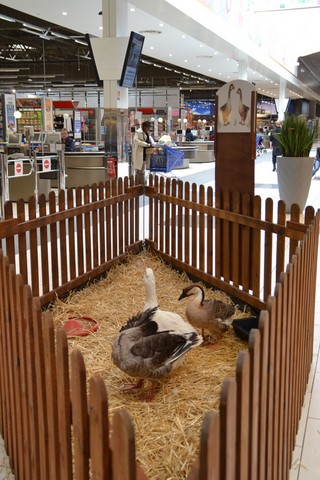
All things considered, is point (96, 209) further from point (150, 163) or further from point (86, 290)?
point (150, 163)

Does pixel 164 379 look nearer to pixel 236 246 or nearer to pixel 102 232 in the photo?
pixel 236 246

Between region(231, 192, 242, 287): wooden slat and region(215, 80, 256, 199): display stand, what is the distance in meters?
0.18

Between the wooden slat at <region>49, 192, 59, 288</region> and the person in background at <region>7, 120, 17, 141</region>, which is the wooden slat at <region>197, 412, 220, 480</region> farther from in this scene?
the person in background at <region>7, 120, 17, 141</region>

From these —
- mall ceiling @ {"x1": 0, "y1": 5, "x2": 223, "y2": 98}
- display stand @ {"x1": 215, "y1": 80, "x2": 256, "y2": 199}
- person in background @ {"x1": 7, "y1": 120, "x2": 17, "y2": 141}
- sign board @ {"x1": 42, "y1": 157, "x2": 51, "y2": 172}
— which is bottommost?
sign board @ {"x1": 42, "y1": 157, "x2": 51, "y2": 172}

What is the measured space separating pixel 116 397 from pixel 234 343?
115 cm

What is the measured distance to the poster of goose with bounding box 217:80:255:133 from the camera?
481cm

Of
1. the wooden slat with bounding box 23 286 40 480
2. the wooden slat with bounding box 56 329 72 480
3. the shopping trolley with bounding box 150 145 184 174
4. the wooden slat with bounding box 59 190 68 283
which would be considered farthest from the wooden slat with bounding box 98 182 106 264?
the shopping trolley with bounding box 150 145 184 174

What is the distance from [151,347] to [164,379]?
1.11 feet

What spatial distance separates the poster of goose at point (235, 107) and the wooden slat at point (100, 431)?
3790mm

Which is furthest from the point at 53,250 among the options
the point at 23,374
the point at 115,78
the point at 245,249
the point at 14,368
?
the point at 115,78

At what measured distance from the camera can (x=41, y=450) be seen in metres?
1.98

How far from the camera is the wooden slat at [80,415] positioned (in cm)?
150

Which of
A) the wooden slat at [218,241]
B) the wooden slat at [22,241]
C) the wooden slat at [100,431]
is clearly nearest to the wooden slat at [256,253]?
the wooden slat at [218,241]

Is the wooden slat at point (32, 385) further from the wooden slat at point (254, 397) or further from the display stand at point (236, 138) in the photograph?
the display stand at point (236, 138)
